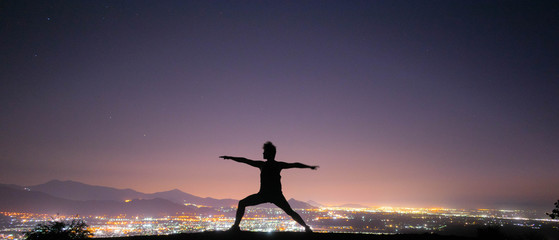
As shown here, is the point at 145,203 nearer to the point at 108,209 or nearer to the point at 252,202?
the point at 108,209

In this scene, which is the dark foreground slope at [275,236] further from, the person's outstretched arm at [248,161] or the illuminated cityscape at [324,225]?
the illuminated cityscape at [324,225]

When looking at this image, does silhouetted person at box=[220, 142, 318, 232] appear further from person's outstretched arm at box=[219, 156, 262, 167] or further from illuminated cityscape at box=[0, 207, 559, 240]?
illuminated cityscape at box=[0, 207, 559, 240]

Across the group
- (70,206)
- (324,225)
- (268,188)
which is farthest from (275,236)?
(70,206)

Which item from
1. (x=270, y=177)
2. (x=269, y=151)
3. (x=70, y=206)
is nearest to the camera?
(x=270, y=177)

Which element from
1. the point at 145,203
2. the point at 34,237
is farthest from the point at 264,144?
the point at 145,203

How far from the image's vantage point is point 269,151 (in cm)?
762

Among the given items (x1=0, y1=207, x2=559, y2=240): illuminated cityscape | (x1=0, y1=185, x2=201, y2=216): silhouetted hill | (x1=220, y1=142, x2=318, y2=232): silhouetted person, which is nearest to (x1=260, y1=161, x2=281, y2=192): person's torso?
(x1=220, y1=142, x2=318, y2=232): silhouetted person

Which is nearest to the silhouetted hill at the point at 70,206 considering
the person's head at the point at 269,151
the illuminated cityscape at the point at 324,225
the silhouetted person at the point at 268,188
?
the illuminated cityscape at the point at 324,225

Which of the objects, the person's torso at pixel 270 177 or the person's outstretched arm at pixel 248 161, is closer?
the person's torso at pixel 270 177

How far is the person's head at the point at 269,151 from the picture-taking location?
24.9 ft

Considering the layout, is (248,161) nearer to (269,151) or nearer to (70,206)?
(269,151)

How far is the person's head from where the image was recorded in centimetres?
760

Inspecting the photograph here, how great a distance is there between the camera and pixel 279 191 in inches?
292

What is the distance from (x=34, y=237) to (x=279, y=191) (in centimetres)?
970
